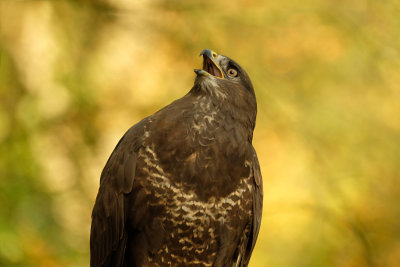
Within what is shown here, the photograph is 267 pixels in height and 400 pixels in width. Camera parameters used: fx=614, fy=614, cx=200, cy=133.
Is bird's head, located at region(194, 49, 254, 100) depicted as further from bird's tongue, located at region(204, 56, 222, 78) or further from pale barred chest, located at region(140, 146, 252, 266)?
pale barred chest, located at region(140, 146, 252, 266)

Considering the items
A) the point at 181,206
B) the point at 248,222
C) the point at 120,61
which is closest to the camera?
the point at 181,206

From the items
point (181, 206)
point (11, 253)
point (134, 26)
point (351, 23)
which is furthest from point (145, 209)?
point (351, 23)

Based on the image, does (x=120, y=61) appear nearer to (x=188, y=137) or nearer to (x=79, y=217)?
(x=79, y=217)

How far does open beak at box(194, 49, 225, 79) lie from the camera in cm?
329

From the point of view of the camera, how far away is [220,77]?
3344 mm

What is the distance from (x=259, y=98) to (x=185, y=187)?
12.3 ft

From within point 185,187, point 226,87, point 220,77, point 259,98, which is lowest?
point 185,187

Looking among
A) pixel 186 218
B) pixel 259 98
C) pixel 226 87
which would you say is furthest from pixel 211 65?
pixel 259 98

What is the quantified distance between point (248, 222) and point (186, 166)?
19.9 inches

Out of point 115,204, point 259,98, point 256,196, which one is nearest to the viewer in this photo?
point 115,204

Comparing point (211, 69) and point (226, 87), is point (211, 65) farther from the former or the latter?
point (226, 87)

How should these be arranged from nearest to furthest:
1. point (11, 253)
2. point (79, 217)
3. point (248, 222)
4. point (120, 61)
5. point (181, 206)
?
point (181, 206) → point (248, 222) → point (11, 253) → point (79, 217) → point (120, 61)

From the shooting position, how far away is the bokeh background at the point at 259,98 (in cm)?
619

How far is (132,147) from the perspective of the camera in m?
3.07
